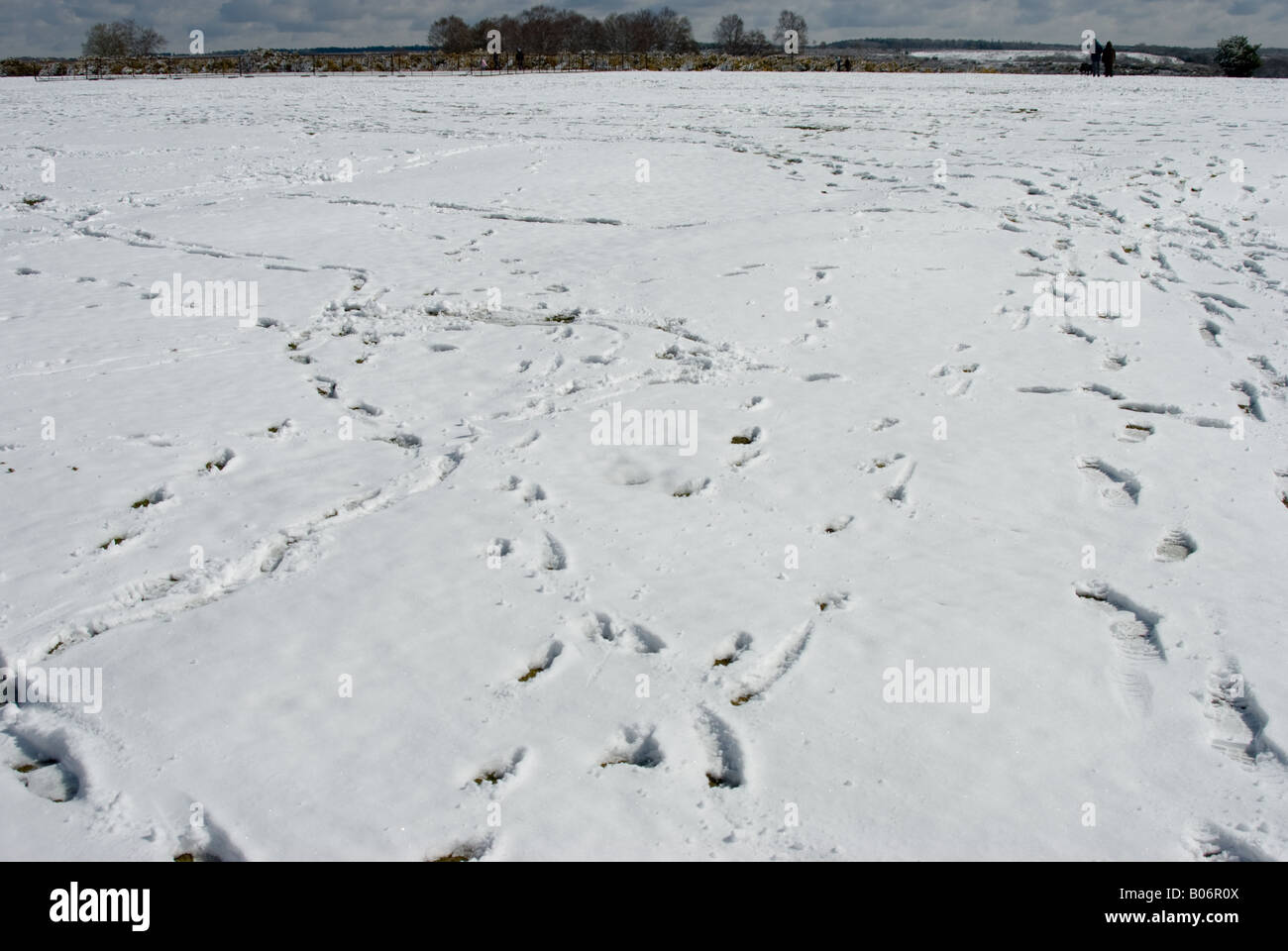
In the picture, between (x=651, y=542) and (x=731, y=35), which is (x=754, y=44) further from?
(x=651, y=542)

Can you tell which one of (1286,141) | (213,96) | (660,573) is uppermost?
(213,96)

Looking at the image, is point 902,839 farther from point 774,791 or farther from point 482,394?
point 482,394

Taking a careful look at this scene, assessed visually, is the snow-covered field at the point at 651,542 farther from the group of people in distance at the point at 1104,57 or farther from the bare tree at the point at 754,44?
the bare tree at the point at 754,44

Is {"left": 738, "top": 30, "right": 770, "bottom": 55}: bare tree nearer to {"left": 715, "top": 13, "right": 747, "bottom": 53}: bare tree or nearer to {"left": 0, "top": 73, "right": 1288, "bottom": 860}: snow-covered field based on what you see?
{"left": 715, "top": 13, "right": 747, "bottom": 53}: bare tree

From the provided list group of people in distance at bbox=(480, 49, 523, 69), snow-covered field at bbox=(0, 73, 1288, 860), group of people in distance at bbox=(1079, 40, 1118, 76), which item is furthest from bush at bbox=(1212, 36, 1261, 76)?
snow-covered field at bbox=(0, 73, 1288, 860)

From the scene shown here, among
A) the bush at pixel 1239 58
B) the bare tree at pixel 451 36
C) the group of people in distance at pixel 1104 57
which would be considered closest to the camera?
the group of people in distance at pixel 1104 57

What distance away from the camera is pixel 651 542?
5.12m

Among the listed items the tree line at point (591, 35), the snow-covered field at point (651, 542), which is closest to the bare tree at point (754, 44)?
the tree line at point (591, 35)

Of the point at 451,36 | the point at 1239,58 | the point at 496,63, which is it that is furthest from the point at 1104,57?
the point at 451,36

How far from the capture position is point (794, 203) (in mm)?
13406

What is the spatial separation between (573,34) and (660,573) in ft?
310

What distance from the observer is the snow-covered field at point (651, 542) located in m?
3.41

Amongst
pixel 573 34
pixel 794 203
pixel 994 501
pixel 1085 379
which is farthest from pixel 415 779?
pixel 573 34
